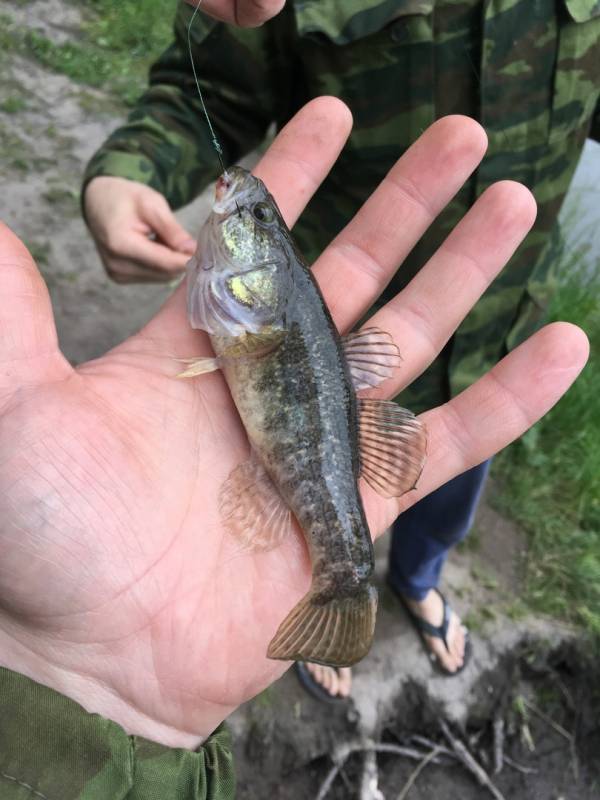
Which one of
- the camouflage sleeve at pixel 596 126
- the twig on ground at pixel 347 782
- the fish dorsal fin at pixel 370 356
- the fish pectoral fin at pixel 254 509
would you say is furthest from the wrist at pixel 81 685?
the camouflage sleeve at pixel 596 126

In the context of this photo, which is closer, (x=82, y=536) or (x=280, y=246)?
(x=82, y=536)

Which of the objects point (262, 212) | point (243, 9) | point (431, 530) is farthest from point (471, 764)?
point (243, 9)

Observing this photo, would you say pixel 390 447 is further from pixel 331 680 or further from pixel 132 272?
pixel 331 680

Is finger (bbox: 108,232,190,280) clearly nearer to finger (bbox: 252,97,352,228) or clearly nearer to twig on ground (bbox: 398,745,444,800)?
finger (bbox: 252,97,352,228)

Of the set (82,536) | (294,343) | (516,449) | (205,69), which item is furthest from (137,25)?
(82,536)

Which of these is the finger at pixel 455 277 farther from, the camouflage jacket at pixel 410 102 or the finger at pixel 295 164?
the finger at pixel 295 164

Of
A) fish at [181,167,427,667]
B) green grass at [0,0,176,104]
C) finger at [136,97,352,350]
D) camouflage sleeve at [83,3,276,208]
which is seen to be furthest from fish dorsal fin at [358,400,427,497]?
green grass at [0,0,176,104]

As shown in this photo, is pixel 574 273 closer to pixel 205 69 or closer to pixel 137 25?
pixel 205 69
